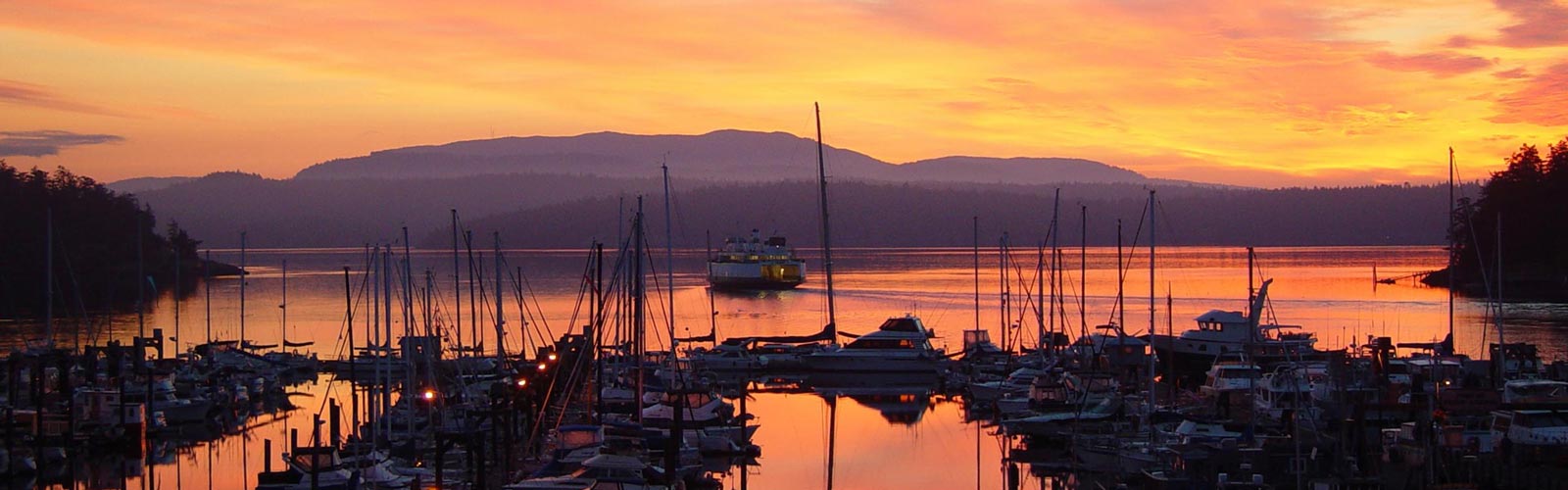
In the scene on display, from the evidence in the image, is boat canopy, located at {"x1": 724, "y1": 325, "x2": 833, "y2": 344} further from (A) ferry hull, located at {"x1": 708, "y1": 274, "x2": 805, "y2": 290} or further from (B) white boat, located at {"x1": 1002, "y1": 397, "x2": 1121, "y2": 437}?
(A) ferry hull, located at {"x1": 708, "y1": 274, "x2": 805, "y2": 290}

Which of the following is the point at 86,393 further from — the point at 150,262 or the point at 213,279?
the point at 213,279

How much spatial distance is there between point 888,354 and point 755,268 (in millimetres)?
47735

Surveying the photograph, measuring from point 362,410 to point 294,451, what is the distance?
10.6 m

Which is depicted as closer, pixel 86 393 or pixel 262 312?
pixel 86 393

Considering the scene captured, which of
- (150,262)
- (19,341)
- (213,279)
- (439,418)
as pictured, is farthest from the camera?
(213,279)

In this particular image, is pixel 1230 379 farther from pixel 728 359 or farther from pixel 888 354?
pixel 728 359

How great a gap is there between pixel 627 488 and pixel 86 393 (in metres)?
12.1

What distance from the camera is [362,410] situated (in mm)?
29516

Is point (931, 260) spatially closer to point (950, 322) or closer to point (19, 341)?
point (950, 322)

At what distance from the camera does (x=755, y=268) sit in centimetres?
8394

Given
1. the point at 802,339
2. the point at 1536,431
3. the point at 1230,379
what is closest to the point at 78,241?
the point at 802,339

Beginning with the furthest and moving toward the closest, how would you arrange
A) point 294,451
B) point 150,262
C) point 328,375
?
1. point 150,262
2. point 328,375
3. point 294,451

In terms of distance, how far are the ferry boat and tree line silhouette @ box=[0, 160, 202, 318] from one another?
28.8 meters

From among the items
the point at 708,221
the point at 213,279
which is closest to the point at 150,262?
the point at 213,279
